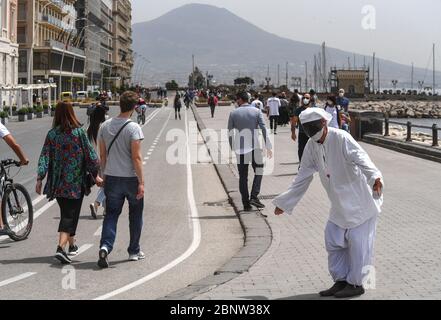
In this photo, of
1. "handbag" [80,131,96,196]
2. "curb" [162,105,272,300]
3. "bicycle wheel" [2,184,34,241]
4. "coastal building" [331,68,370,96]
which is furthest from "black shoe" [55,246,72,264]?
"coastal building" [331,68,370,96]

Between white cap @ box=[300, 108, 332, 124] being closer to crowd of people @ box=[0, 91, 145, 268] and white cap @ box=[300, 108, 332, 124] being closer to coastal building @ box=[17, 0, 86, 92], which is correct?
crowd of people @ box=[0, 91, 145, 268]

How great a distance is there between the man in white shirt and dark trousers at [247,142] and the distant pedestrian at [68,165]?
12.2 feet

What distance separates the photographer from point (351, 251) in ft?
21.6

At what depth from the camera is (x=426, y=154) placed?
849 inches

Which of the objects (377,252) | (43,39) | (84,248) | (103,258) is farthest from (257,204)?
(43,39)

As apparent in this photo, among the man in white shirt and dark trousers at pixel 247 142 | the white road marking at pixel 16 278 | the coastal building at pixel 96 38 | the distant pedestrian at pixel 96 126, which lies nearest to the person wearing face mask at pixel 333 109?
the man in white shirt and dark trousers at pixel 247 142

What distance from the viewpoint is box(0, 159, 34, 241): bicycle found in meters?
10.1

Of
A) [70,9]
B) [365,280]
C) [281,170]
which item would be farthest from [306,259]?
[70,9]

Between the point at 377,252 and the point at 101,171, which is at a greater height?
the point at 101,171

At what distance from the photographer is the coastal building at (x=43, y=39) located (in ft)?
299

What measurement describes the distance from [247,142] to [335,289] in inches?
238

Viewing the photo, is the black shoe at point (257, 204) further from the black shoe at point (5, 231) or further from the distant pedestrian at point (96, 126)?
the black shoe at point (5, 231)

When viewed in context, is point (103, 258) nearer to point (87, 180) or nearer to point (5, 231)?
point (87, 180)
